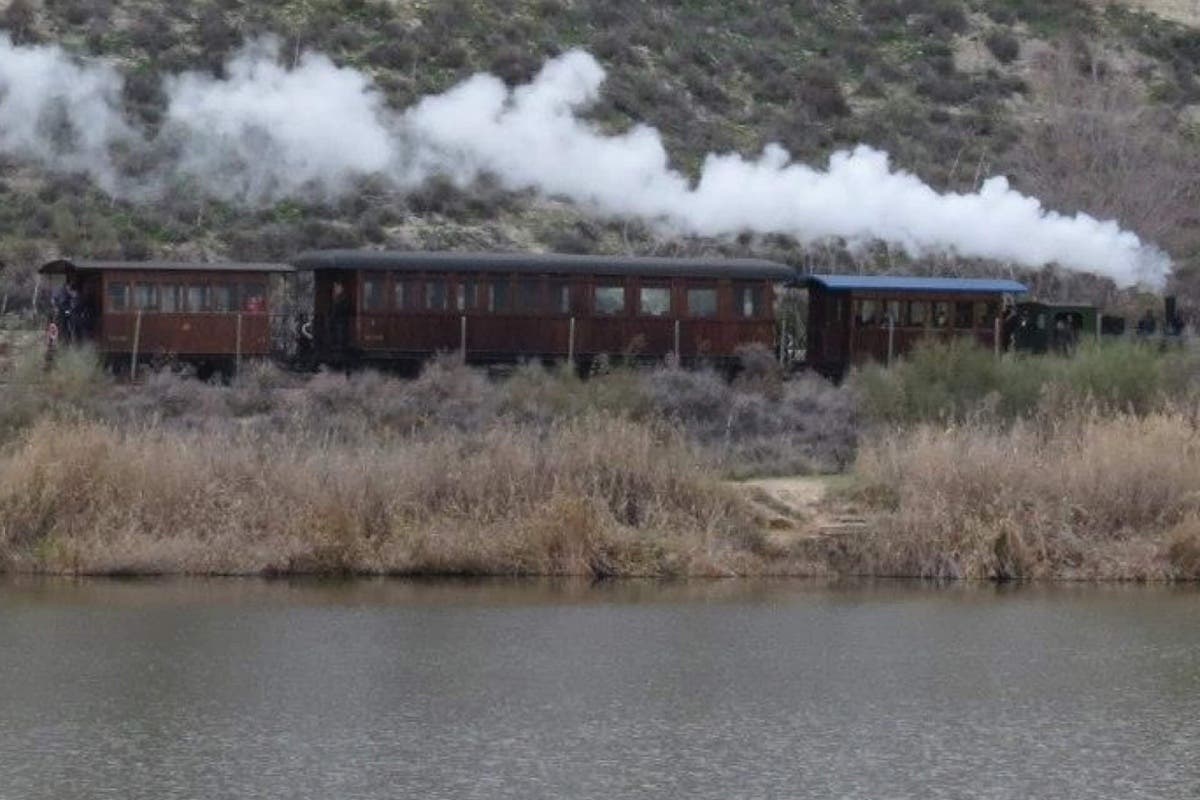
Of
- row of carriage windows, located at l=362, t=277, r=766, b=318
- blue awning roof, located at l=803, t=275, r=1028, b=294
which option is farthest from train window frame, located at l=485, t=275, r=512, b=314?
blue awning roof, located at l=803, t=275, r=1028, b=294

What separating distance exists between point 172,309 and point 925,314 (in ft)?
45.0

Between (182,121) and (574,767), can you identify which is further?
(182,121)

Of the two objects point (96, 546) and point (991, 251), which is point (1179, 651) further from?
point (991, 251)

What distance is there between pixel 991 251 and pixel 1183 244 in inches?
335

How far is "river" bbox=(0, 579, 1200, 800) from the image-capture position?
18391 millimetres

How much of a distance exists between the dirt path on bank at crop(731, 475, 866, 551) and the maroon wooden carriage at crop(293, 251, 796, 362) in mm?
12217

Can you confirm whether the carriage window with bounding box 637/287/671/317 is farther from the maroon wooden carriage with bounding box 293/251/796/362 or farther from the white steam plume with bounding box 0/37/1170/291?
the white steam plume with bounding box 0/37/1170/291

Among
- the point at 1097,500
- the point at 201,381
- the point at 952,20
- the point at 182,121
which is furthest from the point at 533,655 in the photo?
the point at 952,20

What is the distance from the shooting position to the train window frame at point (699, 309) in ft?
147

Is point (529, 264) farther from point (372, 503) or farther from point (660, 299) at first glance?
point (372, 503)

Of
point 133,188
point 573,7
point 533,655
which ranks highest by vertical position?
point 573,7

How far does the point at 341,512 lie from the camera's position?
28.8 metres

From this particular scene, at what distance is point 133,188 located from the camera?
55406 mm

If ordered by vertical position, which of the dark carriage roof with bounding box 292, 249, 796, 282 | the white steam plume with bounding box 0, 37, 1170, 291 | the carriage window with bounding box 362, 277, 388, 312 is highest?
the white steam plume with bounding box 0, 37, 1170, 291
